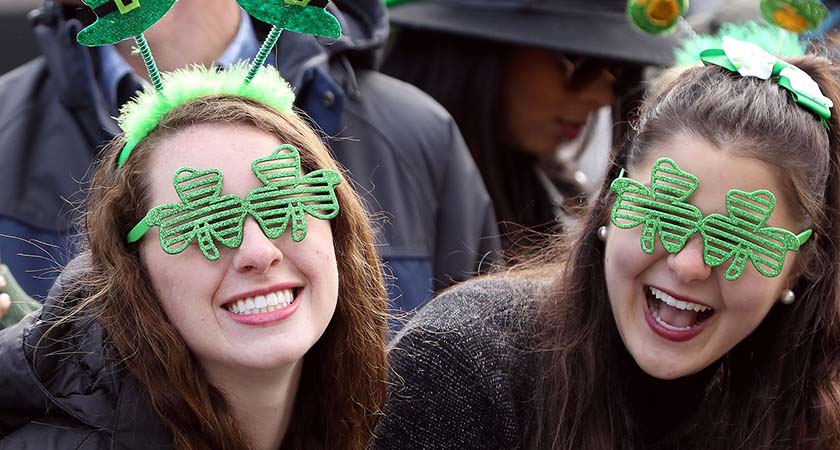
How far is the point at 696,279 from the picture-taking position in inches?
116

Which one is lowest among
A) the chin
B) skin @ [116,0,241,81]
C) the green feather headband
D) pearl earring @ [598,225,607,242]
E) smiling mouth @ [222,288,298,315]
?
the chin

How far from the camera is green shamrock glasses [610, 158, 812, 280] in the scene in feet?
9.51

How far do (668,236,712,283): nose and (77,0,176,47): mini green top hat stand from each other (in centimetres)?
122

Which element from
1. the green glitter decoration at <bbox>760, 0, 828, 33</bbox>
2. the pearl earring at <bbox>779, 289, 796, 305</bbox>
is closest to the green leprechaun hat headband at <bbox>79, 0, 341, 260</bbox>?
the pearl earring at <bbox>779, 289, 796, 305</bbox>

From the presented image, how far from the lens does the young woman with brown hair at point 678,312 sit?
294 cm

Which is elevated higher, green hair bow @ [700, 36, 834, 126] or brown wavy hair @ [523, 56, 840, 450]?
green hair bow @ [700, 36, 834, 126]

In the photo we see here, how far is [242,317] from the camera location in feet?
8.32

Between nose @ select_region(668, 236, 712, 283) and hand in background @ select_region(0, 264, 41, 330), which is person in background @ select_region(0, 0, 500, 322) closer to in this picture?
hand in background @ select_region(0, 264, 41, 330)

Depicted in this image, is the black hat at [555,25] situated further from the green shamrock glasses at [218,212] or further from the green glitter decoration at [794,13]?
the green shamrock glasses at [218,212]

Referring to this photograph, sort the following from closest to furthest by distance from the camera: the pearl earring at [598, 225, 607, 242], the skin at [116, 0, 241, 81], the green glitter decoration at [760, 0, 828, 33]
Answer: the pearl earring at [598, 225, 607, 242], the green glitter decoration at [760, 0, 828, 33], the skin at [116, 0, 241, 81]

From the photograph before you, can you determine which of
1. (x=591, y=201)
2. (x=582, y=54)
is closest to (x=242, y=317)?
(x=591, y=201)

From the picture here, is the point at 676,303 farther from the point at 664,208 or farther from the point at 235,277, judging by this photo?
the point at 235,277

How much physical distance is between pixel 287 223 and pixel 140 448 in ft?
1.66

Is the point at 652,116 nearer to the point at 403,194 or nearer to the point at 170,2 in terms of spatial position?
the point at 403,194
